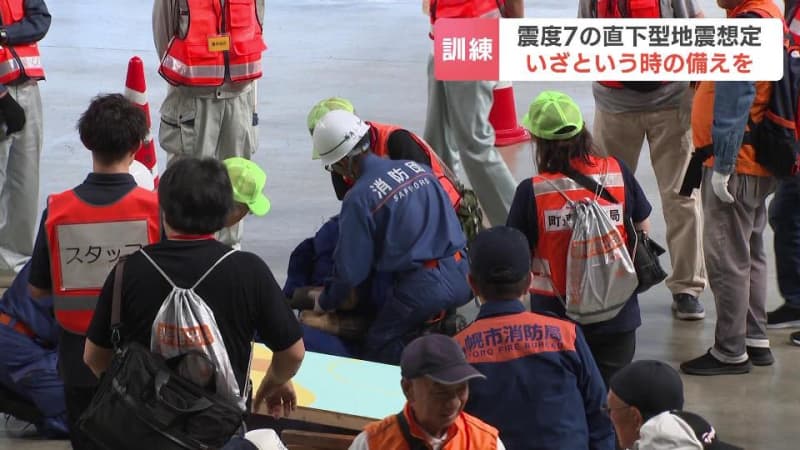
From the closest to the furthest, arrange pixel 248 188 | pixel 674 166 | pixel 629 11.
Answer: pixel 248 188
pixel 629 11
pixel 674 166

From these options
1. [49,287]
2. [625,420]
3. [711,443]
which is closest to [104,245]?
[49,287]

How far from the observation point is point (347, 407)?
5.23 metres

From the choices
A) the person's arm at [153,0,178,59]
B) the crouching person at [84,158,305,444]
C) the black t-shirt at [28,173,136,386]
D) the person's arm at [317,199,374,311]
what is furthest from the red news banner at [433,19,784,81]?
the crouching person at [84,158,305,444]

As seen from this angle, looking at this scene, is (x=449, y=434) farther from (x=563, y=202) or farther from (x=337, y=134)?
(x=337, y=134)

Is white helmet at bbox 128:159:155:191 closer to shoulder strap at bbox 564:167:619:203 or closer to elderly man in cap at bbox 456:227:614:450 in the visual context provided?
shoulder strap at bbox 564:167:619:203

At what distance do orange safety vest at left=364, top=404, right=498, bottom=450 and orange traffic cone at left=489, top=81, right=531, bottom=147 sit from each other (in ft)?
24.6

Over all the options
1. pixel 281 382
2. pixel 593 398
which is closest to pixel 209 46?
pixel 281 382

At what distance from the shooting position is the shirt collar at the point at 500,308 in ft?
14.2

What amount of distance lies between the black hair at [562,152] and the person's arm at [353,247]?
2.50 feet

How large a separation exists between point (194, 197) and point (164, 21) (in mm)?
4364

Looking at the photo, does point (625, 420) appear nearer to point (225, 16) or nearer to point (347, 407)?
point (347, 407)

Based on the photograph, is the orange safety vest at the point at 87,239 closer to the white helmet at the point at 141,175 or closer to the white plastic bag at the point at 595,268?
the white helmet at the point at 141,175

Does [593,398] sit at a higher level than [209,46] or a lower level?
lower

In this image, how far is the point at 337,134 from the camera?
18.9 ft
